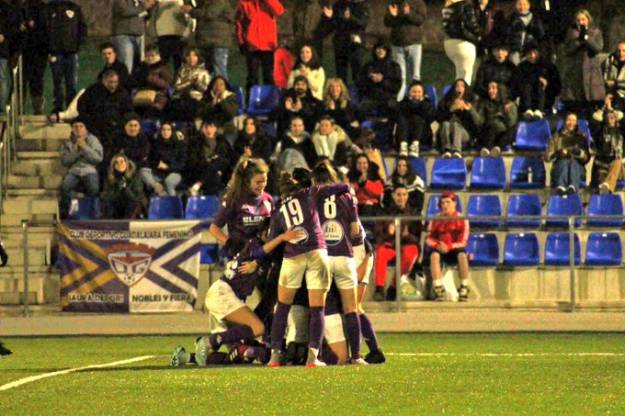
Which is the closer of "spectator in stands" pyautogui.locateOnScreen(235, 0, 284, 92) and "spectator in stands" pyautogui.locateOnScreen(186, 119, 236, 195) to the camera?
"spectator in stands" pyautogui.locateOnScreen(186, 119, 236, 195)

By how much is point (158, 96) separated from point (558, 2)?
21.3 feet

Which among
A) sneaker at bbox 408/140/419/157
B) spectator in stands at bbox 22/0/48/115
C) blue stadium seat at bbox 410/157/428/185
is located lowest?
blue stadium seat at bbox 410/157/428/185

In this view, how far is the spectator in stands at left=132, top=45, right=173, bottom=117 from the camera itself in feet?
90.7

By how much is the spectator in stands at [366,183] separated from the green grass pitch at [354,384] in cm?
613

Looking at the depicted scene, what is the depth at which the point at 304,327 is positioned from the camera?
1609 centimetres

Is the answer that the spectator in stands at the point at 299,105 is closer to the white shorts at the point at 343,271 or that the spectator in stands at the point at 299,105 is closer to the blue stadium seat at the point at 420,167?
the blue stadium seat at the point at 420,167

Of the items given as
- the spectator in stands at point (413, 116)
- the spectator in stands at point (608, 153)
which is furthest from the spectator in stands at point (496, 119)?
the spectator in stands at point (608, 153)

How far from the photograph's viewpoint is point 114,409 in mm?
12680

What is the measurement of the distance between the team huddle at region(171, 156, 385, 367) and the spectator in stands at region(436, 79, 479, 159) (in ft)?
35.0

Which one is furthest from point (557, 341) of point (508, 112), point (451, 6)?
point (451, 6)

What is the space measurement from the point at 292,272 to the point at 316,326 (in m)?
0.52

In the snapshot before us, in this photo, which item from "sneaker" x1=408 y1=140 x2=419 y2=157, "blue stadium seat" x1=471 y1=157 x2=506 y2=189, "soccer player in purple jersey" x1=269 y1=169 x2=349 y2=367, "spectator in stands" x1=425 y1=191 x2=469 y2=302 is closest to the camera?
"soccer player in purple jersey" x1=269 y1=169 x2=349 y2=367

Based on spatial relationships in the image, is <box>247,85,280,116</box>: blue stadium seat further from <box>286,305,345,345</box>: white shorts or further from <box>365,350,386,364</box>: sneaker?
<box>286,305,345,345</box>: white shorts

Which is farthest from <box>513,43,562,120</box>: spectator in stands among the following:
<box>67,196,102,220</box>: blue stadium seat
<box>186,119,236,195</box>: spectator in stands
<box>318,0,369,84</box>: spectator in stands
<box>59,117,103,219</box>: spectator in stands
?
<box>67,196,102,220</box>: blue stadium seat
